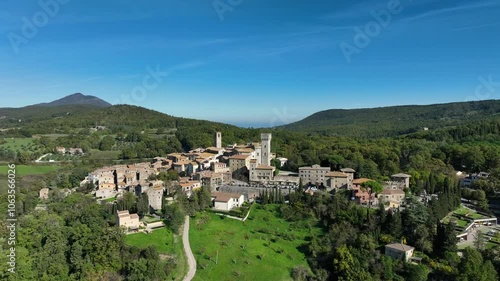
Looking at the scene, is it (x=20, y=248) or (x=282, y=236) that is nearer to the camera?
(x=20, y=248)

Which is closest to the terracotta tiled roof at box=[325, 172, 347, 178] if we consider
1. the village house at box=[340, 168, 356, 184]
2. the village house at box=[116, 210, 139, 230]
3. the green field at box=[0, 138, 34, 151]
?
the village house at box=[340, 168, 356, 184]

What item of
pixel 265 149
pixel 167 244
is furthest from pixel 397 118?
pixel 167 244

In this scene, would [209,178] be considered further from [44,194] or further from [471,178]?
[471,178]

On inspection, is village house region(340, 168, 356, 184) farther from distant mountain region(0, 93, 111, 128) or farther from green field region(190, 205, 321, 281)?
distant mountain region(0, 93, 111, 128)

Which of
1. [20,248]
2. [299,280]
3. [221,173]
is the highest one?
[221,173]

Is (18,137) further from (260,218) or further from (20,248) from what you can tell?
(260,218)

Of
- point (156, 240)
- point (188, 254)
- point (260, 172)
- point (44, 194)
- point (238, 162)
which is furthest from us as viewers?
point (238, 162)

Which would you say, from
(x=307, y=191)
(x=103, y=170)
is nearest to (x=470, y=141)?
(x=307, y=191)
